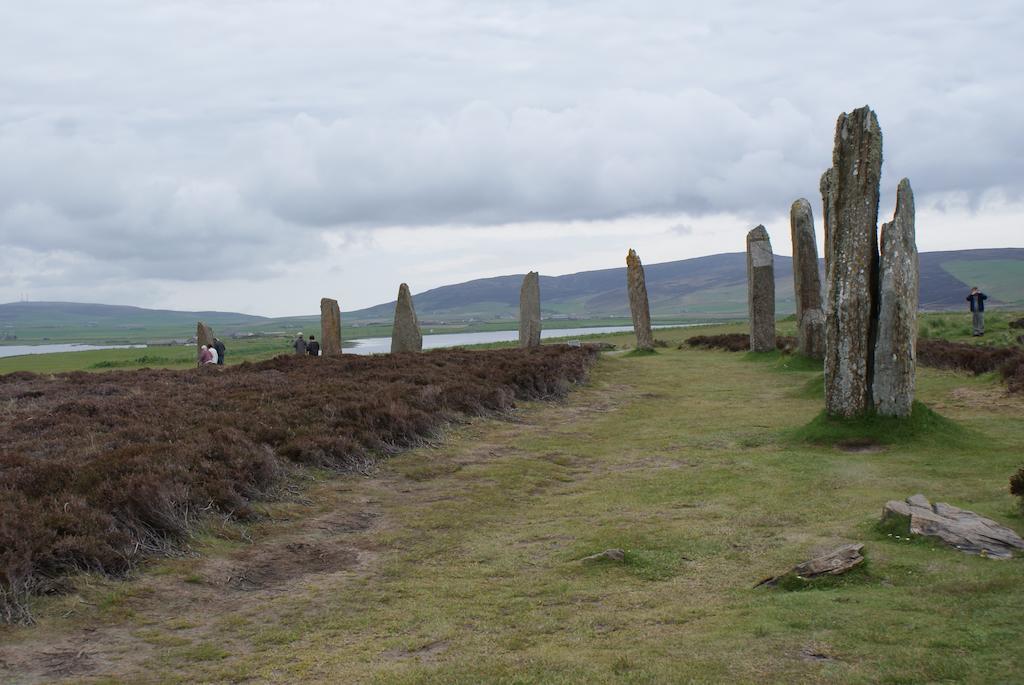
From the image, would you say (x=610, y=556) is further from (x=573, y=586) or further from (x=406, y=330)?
(x=406, y=330)

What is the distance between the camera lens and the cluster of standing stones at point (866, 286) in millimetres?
13812

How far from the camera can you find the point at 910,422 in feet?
44.7

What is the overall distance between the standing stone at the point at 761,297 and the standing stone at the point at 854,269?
1409cm

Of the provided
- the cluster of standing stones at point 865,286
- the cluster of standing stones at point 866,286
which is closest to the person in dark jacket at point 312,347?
the cluster of standing stones at point 865,286

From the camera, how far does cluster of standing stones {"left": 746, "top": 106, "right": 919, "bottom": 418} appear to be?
45.3ft

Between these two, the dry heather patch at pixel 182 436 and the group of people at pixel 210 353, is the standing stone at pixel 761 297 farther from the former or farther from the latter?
the group of people at pixel 210 353

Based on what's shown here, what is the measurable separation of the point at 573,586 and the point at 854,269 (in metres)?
8.85

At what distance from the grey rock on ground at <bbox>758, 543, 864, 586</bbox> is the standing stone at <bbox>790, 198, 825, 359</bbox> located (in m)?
17.9

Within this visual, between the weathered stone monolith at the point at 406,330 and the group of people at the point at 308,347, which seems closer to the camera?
the weathered stone monolith at the point at 406,330

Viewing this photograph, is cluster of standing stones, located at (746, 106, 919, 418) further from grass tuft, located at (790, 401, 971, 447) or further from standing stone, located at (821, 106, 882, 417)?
grass tuft, located at (790, 401, 971, 447)

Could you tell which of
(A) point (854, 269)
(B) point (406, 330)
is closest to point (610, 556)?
(A) point (854, 269)

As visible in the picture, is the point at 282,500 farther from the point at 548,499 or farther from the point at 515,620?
the point at 515,620

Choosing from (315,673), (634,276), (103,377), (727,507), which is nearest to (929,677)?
(315,673)

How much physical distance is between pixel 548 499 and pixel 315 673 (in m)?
5.82
